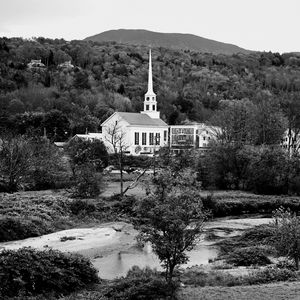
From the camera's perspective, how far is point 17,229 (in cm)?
3534

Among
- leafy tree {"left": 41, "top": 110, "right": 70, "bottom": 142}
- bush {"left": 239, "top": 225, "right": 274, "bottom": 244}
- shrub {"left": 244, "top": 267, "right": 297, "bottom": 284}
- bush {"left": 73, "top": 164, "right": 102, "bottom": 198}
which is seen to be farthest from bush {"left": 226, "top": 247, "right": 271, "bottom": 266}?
leafy tree {"left": 41, "top": 110, "right": 70, "bottom": 142}

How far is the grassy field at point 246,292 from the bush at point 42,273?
4744 millimetres

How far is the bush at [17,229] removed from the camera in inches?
1356

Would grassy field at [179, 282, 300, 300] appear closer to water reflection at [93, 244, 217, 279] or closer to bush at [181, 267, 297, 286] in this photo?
bush at [181, 267, 297, 286]

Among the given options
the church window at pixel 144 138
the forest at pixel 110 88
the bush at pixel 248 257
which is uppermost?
the forest at pixel 110 88

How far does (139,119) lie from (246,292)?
61372mm

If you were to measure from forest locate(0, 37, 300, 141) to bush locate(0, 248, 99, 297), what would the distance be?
175ft

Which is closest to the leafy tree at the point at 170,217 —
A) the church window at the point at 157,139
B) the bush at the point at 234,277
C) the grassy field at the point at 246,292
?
the grassy field at the point at 246,292

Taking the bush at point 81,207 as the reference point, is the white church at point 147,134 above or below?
above

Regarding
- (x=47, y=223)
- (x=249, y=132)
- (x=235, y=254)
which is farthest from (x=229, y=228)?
(x=249, y=132)

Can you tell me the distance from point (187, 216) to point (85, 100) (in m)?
94.5

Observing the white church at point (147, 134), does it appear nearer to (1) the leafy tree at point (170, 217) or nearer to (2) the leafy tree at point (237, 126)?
(2) the leafy tree at point (237, 126)

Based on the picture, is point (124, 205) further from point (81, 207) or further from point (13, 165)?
point (13, 165)

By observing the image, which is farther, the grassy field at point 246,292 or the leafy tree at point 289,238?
the leafy tree at point 289,238
